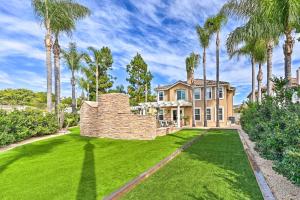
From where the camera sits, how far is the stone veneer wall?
12555mm

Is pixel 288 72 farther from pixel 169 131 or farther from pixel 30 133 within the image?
pixel 30 133

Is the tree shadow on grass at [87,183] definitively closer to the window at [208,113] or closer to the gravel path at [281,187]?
the gravel path at [281,187]

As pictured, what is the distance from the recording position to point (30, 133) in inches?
526

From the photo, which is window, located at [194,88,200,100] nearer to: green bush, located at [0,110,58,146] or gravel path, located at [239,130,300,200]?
green bush, located at [0,110,58,146]

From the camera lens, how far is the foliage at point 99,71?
33.6 meters

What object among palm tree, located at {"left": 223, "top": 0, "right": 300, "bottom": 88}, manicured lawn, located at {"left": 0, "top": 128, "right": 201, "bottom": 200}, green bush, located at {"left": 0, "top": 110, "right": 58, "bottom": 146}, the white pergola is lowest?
manicured lawn, located at {"left": 0, "top": 128, "right": 201, "bottom": 200}

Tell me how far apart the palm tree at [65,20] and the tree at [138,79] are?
16.2 m

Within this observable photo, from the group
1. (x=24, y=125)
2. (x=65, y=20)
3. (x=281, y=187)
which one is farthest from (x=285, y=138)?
(x=65, y=20)

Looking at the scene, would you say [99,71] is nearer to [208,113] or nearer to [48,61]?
[48,61]

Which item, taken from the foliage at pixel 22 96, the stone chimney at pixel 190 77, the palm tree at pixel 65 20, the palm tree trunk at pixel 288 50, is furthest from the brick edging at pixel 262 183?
the foliage at pixel 22 96

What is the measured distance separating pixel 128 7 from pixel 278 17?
41.8 feet

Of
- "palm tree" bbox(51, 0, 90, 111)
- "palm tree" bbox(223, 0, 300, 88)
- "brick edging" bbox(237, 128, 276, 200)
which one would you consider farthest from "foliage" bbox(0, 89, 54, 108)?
"brick edging" bbox(237, 128, 276, 200)

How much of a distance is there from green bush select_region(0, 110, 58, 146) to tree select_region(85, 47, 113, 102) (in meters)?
19.0

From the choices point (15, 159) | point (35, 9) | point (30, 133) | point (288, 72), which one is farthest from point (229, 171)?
point (35, 9)
